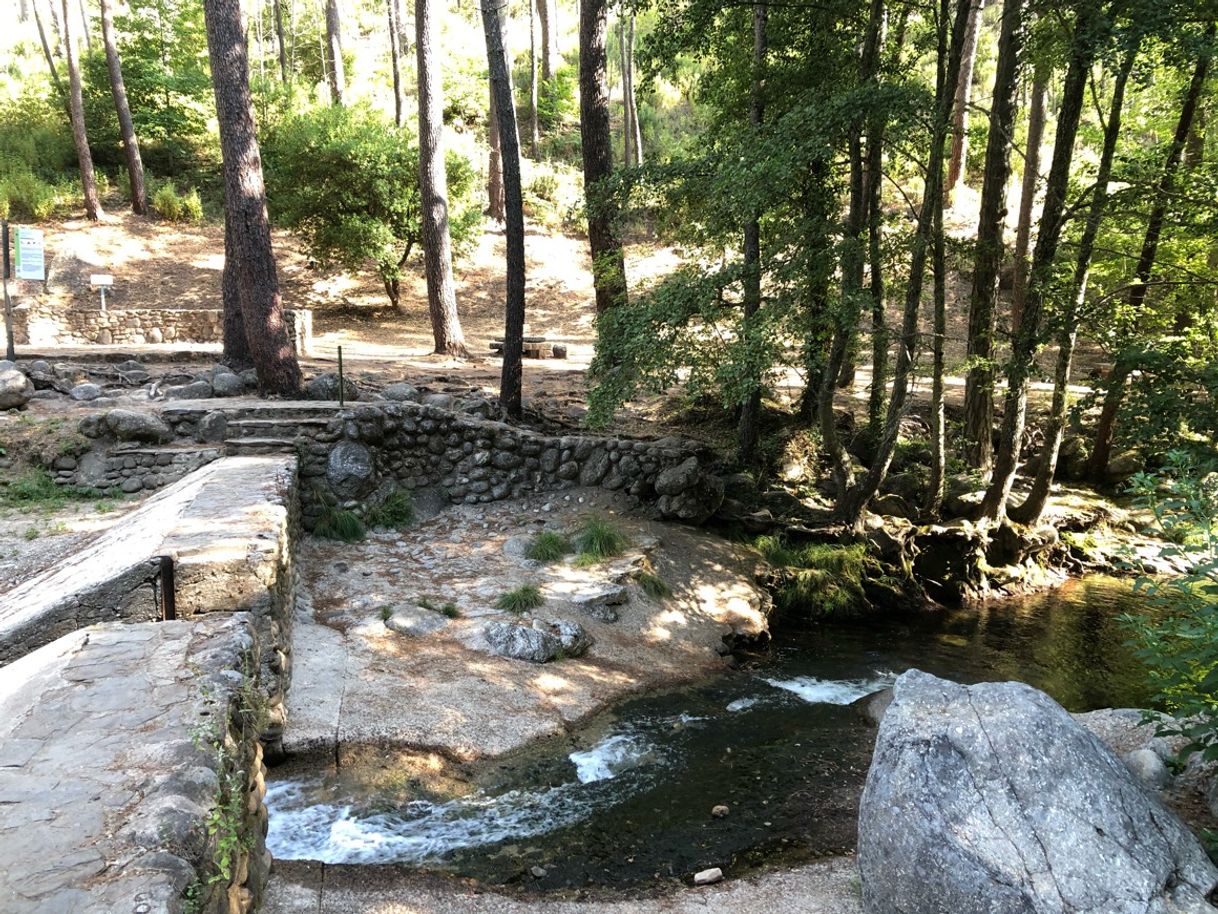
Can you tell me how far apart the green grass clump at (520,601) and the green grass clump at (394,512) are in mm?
2430

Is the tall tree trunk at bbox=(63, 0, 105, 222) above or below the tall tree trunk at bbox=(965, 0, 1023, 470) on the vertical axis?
above

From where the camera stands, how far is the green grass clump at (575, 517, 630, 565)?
363 inches

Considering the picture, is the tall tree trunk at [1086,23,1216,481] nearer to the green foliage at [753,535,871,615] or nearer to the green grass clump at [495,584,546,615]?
the green foliage at [753,535,871,615]

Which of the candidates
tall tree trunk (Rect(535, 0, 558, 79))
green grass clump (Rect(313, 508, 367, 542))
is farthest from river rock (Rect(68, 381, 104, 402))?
tall tree trunk (Rect(535, 0, 558, 79))

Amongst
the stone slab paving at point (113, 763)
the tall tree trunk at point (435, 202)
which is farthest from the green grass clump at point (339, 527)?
the tall tree trunk at point (435, 202)

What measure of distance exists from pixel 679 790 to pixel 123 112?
73.0 ft

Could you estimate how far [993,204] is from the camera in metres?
10.2

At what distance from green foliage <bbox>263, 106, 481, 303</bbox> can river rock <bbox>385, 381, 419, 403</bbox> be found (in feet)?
22.3

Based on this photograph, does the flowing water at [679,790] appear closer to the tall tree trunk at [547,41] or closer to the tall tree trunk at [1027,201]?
the tall tree trunk at [1027,201]

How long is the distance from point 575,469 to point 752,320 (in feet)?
10.9

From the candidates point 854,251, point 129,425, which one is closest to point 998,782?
point 854,251

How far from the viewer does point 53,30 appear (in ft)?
105

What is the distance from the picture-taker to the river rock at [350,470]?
394 inches

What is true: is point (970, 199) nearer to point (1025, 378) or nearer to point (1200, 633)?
point (1025, 378)
